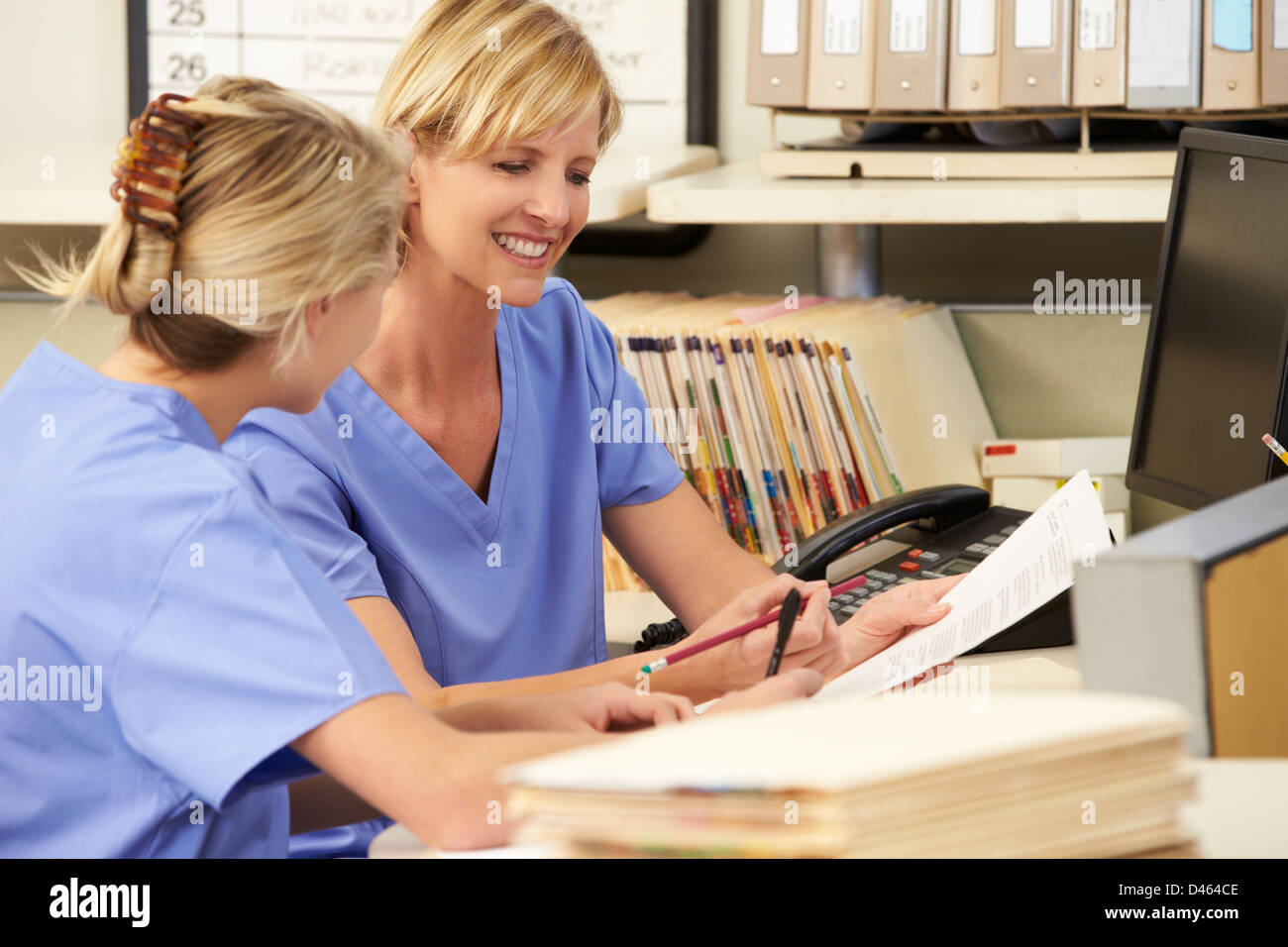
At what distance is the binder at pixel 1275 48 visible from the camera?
1702mm

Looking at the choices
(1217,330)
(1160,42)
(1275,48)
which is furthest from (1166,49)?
(1217,330)

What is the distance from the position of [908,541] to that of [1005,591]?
347 mm

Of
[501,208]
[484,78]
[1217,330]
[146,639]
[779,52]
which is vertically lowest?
[146,639]

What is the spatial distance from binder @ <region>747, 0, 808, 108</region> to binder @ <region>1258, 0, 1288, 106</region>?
1.82ft

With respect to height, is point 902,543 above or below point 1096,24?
below

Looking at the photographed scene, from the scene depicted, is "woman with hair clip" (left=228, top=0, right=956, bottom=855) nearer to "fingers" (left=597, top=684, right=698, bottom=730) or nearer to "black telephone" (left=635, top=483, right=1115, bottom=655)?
"black telephone" (left=635, top=483, right=1115, bottom=655)

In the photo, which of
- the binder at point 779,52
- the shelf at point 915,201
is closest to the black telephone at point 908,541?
the shelf at point 915,201

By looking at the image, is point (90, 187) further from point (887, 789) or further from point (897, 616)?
point (887, 789)

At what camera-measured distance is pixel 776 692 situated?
3.13 feet

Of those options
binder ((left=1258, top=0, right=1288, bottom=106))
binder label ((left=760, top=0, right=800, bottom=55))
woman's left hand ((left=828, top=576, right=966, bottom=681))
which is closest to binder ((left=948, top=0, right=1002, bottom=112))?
binder label ((left=760, top=0, right=800, bottom=55))

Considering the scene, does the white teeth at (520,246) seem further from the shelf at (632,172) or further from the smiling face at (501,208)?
the shelf at (632,172)

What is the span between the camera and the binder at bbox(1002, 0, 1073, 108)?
1773 mm
